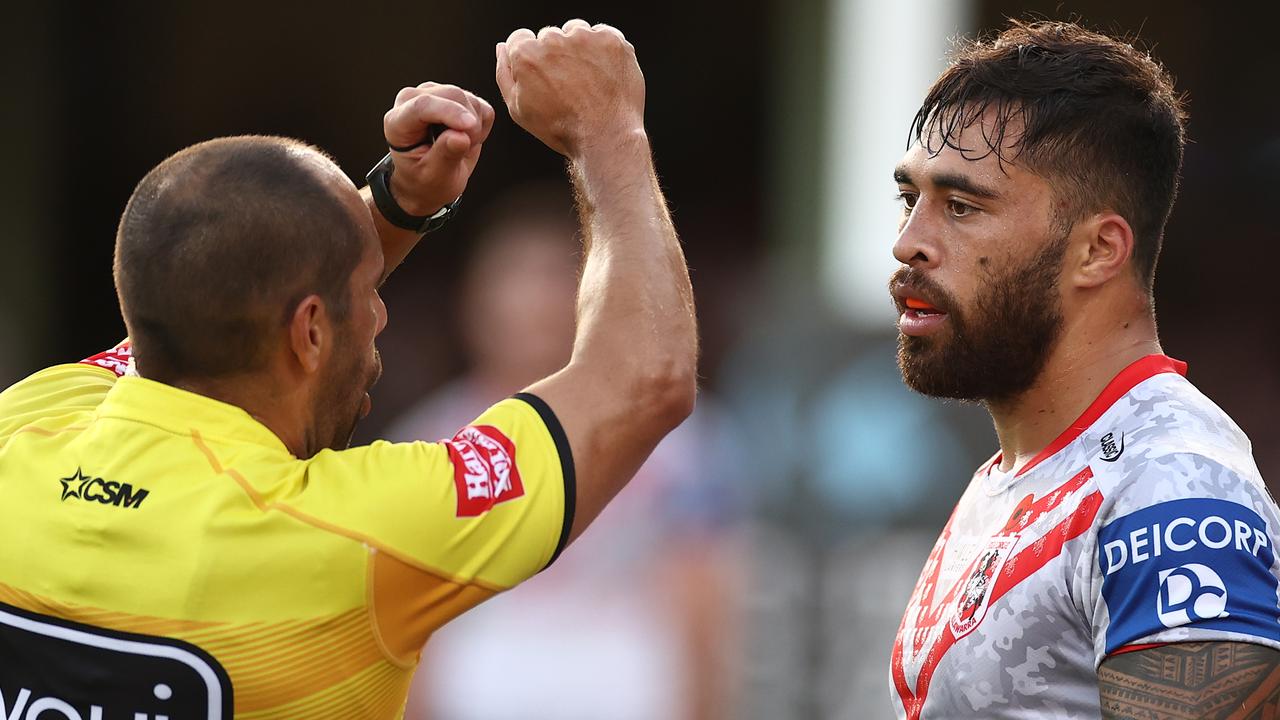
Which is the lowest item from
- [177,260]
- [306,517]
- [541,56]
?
[306,517]

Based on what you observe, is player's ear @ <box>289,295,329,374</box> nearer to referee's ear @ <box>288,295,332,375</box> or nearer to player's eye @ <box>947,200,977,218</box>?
referee's ear @ <box>288,295,332,375</box>

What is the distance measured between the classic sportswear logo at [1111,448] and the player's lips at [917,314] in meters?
0.43

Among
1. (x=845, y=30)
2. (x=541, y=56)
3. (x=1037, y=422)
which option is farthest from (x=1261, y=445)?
(x=541, y=56)

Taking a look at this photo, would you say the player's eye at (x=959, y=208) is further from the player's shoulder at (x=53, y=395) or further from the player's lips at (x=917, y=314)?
the player's shoulder at (x=53, y=395)

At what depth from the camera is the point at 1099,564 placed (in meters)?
2.92

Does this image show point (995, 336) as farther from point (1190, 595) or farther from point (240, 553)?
point (240, 553)

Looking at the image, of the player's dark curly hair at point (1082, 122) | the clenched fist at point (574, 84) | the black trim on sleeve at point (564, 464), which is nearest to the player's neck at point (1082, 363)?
the player's dark curly hair at point (1082, 122)

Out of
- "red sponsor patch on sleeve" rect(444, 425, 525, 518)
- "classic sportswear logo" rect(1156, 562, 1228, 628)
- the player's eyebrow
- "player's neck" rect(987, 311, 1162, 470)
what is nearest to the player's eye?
the player's eyebrow

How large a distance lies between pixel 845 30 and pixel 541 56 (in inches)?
224

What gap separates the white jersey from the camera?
9.12ft

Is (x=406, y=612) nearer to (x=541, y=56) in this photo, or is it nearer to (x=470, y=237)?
(x=541, y=56)

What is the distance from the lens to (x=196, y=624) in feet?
8.59

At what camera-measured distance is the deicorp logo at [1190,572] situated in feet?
9.01

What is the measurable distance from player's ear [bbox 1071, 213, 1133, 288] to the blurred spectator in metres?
2.78
